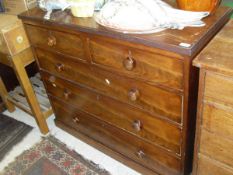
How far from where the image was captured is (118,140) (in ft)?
4.92

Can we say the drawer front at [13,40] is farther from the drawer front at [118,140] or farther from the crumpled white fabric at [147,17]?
the crumpled white fabric at [147,17]

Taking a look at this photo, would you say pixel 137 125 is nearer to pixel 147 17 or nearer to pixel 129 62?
pixel 129 62

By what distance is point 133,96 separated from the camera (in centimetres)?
116

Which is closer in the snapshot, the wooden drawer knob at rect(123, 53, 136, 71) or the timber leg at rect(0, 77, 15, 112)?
the wooden drawer knob at rect(123, 53, 136, 71)

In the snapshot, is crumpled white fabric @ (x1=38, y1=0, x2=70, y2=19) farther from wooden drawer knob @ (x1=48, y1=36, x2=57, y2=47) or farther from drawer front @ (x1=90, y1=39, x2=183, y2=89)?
drawer front @ (x1=90, y1=39, x2=183, y2=89)

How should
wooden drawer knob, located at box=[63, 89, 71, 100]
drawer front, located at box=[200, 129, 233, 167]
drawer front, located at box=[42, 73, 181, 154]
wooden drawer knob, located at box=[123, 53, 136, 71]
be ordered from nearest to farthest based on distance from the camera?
drawer front, located at box=[200, 129, 233, 167]
wooden drawer knob, located at box=[123, 53, 136, 71]
drawer front, located at box=[42, 73, 181, 154]
wooden drawer knob, located at box=[63, 89, 71, 100]

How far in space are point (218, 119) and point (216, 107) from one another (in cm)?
5

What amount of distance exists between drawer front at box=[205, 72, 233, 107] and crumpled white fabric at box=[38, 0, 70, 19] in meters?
0.74

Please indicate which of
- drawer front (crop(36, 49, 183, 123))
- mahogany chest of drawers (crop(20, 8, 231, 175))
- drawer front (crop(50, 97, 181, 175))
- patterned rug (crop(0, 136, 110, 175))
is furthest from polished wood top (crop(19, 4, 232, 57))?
patterned rug (crop(0, 136, 110, 175))

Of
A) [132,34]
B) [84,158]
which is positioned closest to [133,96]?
[132,34]

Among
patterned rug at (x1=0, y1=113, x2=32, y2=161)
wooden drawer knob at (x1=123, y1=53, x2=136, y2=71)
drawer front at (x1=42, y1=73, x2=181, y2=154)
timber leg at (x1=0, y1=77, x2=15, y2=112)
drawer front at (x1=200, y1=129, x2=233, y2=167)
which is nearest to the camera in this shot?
drawer front at (x1=200, y1=129, x2=233, y2=167)

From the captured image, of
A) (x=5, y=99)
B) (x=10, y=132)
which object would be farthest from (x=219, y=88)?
(x=5, y=99)

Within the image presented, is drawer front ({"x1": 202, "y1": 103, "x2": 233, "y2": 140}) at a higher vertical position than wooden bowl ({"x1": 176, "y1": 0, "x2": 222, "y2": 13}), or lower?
lower

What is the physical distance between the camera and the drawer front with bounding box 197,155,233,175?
3.35 ft
